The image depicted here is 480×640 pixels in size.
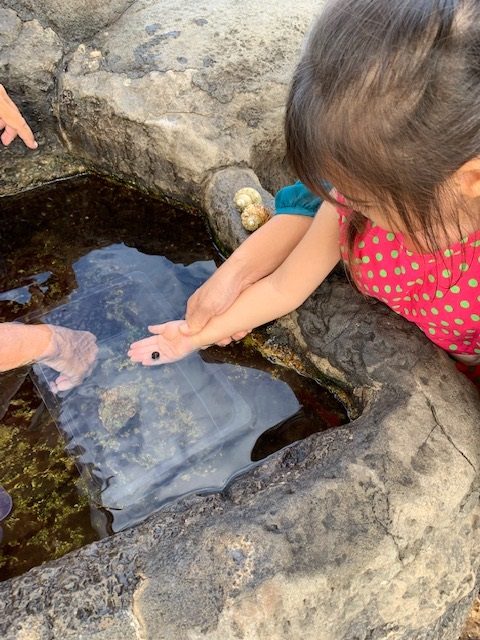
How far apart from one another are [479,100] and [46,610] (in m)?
1.15

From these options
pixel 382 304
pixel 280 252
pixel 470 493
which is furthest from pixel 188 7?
pixel 470 493

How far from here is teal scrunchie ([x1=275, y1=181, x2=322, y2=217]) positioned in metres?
1.83

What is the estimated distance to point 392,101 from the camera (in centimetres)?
106

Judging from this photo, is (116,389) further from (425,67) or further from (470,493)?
(425,67)

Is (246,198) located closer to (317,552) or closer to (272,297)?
(272,297)

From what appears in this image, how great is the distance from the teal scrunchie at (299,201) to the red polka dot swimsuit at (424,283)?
20 cm

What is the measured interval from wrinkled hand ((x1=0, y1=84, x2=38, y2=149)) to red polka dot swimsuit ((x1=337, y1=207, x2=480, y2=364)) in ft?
4.53

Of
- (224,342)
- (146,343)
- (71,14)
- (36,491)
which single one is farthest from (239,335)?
(71,14)

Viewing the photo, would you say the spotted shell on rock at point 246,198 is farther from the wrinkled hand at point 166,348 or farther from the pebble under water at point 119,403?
the wrinkled hand at point 166,348

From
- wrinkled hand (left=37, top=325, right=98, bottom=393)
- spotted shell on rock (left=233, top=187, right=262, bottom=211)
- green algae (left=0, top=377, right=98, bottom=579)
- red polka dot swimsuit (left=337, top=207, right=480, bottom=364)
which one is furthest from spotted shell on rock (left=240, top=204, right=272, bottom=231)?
green algae (left=0, top=377, right=98, bottom=579)

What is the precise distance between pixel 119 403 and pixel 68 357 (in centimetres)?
22

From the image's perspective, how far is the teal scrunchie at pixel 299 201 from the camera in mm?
1835

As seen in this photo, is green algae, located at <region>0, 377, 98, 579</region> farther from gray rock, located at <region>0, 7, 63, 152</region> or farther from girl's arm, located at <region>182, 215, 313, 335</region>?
gray rock, located at <region>0, 7, 63, 152</region>

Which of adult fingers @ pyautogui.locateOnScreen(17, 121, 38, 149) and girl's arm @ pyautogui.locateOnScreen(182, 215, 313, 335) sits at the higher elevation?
girl's arm @ pyautogui.locateOnScreen(182, 215, 313, 335)
